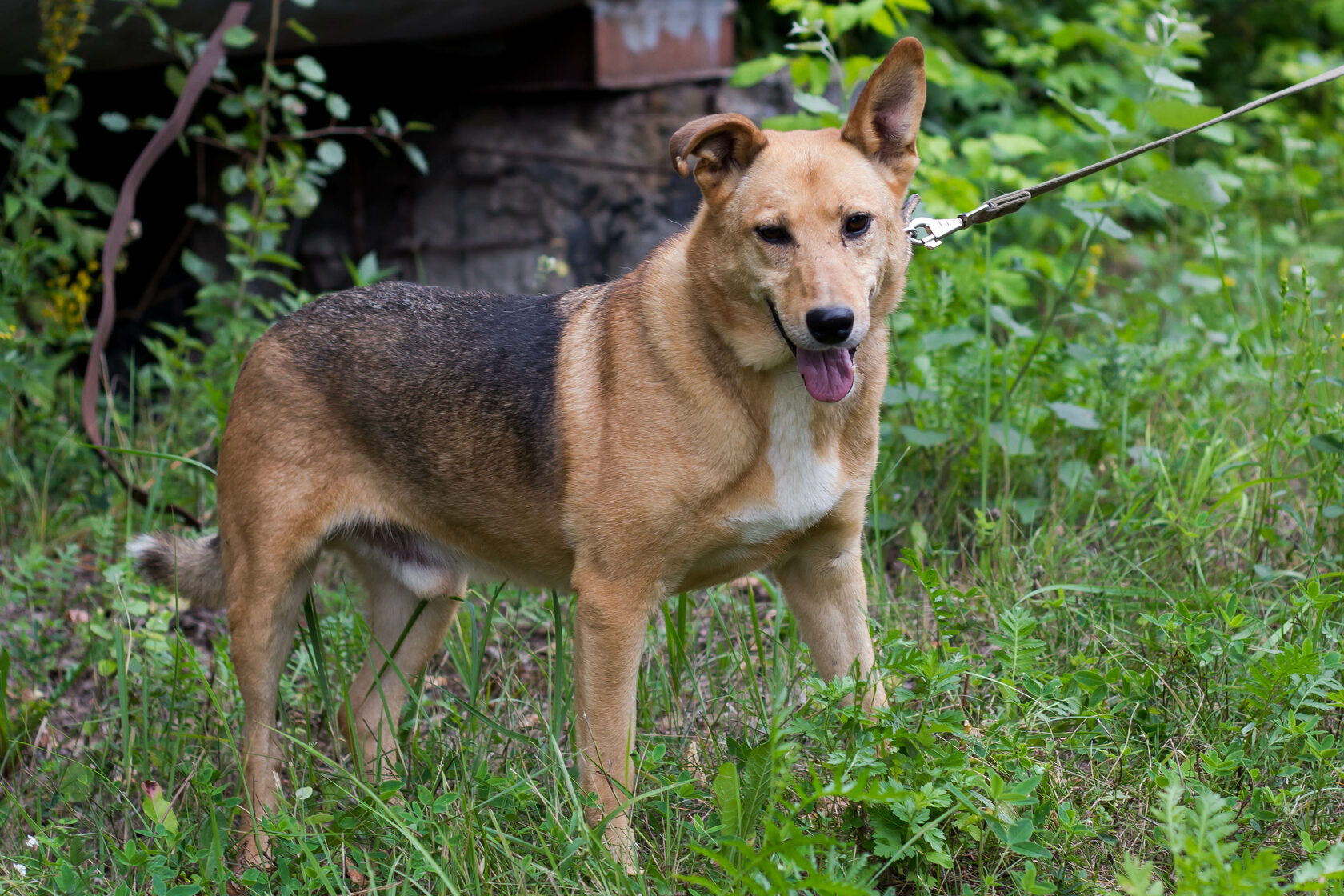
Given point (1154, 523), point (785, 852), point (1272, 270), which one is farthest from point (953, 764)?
point (1272, 270)

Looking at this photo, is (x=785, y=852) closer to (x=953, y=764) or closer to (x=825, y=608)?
(x=953, y=764)

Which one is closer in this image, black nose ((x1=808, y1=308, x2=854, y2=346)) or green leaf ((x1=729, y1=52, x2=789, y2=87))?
black nose ((x1=808, y1=308, x2=854, y2=346))

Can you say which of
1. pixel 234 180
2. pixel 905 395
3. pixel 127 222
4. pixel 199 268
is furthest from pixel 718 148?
pixel 199 268

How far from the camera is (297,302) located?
16.8 ft

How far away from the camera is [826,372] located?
104 inches

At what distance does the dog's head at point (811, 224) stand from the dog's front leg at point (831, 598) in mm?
492

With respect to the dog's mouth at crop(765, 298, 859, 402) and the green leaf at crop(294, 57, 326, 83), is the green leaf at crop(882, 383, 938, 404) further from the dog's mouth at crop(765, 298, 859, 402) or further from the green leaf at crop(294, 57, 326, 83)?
the green leaf at crop(294, 57, 326, 83)

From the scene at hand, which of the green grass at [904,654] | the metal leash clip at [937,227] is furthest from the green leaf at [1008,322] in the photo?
the metal leash clip at [937,227]

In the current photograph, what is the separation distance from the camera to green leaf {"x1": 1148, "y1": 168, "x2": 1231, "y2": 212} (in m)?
3.75

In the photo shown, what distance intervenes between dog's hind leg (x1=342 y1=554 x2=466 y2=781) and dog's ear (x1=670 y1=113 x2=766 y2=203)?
1463 millimetres

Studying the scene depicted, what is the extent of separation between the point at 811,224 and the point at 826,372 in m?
0.35

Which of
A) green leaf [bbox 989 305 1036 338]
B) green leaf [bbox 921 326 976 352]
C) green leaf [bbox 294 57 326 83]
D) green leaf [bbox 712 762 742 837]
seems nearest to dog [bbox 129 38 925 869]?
green leaf [bbox 712 762 742 837]

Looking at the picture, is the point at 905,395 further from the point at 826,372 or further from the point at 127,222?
the point at 127,222

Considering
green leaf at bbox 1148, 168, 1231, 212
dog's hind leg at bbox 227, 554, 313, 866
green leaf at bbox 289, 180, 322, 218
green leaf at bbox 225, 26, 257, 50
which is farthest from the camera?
green leaf at bbox 289, 180, 322, 218
